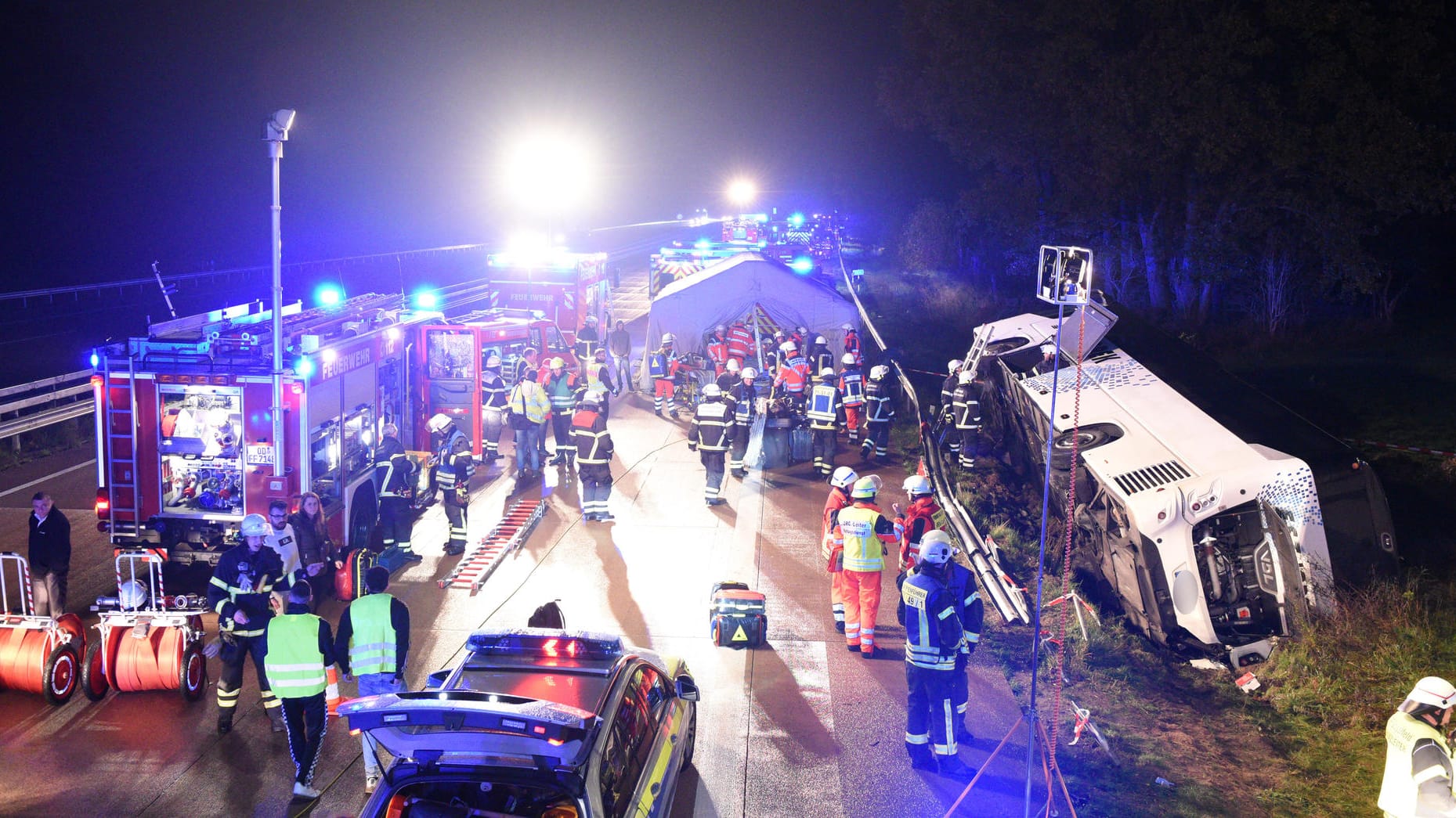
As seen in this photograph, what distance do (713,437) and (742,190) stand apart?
306 feet

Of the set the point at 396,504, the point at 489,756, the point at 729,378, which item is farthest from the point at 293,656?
the point at 729,378

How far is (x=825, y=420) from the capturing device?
16.1 meters

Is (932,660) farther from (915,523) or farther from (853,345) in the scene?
(853,345)

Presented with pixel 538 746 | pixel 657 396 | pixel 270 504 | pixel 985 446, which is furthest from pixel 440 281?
pixel 538 746

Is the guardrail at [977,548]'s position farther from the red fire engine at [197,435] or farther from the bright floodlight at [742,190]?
the bright floodlight at [742,190]

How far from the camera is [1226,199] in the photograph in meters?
22.8

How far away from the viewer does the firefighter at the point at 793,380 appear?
17234mm

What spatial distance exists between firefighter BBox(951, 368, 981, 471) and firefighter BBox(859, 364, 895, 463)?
132 cm

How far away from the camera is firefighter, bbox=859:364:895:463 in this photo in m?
16.7

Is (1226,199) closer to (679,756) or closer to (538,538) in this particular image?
(538,538)

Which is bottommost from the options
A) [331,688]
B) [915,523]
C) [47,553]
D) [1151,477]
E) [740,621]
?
[740,621]

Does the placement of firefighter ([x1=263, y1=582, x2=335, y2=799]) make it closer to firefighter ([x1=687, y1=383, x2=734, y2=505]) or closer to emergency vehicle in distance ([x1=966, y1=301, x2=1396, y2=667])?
emergency vehicle in distance ([x1=966, y1=301, x2=1396, y2=667])

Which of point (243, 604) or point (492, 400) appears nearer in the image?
point (243, 604)

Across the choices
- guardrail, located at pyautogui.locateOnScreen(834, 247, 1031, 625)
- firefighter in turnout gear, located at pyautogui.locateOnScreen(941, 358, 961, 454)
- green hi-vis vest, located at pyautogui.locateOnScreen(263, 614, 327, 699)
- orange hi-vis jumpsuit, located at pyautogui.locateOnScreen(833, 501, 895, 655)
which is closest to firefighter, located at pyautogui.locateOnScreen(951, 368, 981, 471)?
firefighter in turnout gear, located at pyautogui.locateOnScreen(941, 358, 961, 454)
